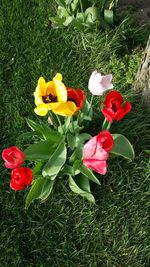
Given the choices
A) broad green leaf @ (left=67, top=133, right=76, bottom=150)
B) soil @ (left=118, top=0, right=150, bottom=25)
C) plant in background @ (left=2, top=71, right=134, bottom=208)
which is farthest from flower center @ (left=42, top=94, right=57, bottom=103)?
soil @ (left=118, top=0, right=150, bottom=25)

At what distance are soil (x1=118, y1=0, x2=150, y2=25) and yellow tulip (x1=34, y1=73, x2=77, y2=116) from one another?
153cm

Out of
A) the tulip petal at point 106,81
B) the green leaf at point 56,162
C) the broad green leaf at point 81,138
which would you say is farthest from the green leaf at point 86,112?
the tulip petal at point 106,81

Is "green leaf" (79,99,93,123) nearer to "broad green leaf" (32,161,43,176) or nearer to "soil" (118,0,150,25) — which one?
"broad green leaf" (32,161,43,176)

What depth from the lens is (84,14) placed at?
2984 mm

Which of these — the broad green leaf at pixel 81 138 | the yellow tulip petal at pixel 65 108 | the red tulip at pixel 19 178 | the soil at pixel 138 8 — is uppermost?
the yellow tulip petal at pixel 65 108

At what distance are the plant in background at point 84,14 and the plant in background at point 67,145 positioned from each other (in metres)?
0.87

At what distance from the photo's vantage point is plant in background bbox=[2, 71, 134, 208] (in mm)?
→ 2000

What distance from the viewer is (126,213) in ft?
7.89

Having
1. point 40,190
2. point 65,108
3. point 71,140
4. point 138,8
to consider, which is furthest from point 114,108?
point 138,8

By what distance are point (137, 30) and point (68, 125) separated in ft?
3.93

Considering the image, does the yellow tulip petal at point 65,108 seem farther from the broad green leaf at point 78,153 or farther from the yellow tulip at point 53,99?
the broad green leaf at point 78,153

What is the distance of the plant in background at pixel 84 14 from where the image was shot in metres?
2.98

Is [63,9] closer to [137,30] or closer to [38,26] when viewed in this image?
[38,26]

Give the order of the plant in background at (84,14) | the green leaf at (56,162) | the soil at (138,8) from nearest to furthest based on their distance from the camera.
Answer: the green leaf at (56,162) → the plant in background at (84,14) → the soil at (138,8)
